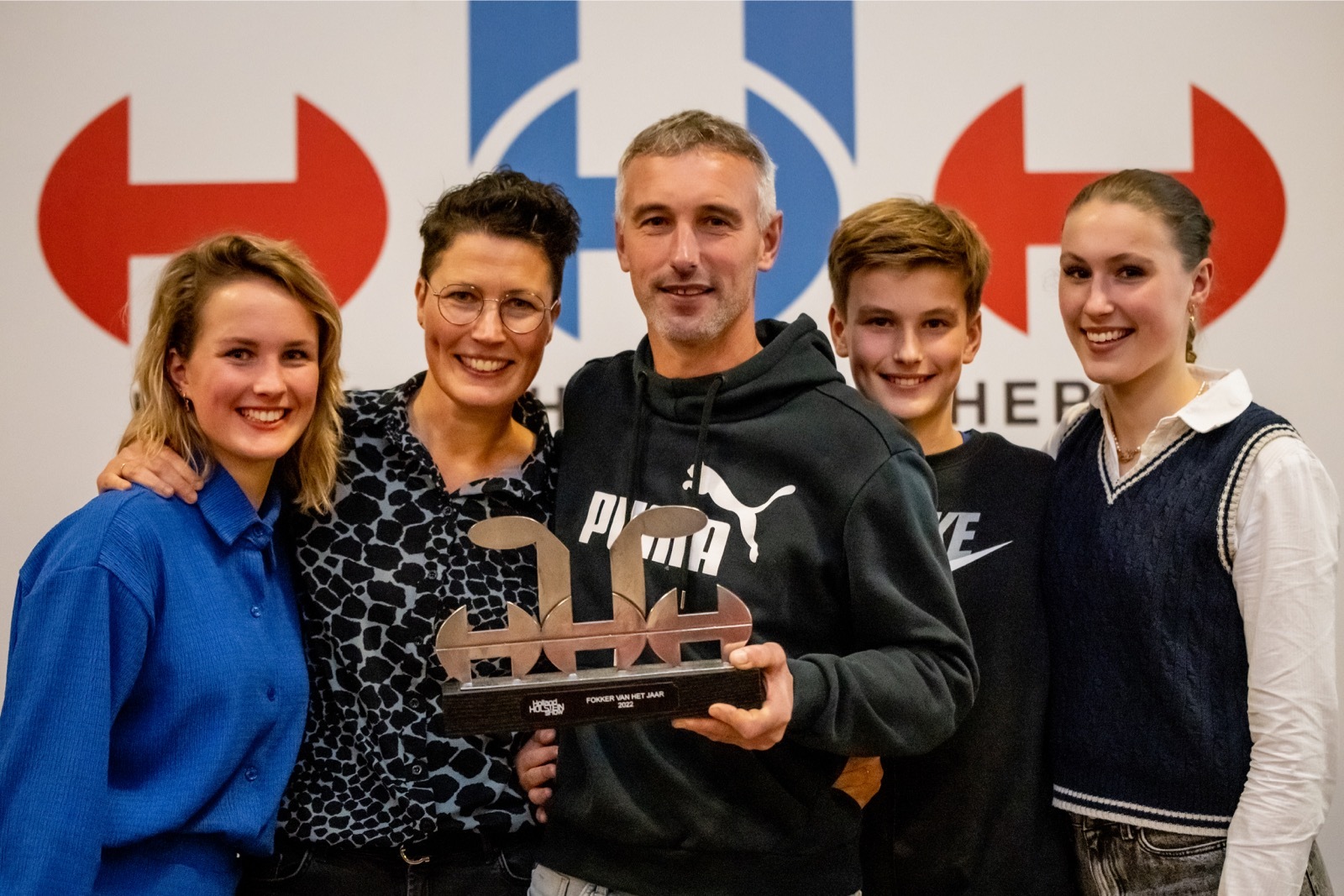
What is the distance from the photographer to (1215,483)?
1454 millimetres

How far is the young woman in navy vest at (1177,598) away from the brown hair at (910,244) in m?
0.15

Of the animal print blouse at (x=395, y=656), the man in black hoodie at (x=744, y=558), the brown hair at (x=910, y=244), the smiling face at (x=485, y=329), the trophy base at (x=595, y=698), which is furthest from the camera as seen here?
the brown hair at (x=910, y=244)

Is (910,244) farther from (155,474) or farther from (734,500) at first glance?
(155,474)

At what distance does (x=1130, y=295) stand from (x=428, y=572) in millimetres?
1065

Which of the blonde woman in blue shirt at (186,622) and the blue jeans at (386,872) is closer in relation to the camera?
the blonde woman in blue shirt at (186,622)

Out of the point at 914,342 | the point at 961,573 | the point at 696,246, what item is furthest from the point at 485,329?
the point at 961,573

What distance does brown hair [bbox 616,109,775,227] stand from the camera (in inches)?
57.4

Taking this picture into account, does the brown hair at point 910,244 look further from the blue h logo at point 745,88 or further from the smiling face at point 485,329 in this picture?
the blue h logo at point 745,88

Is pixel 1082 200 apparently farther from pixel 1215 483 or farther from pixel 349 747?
pixel 349 747

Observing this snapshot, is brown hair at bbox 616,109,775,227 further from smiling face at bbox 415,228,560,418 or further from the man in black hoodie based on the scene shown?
smiling face at bbox 415,228,560,418

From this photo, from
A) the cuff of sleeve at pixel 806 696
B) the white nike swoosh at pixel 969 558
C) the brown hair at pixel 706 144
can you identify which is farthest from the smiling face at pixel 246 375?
the white nike swoosh at pixel 969 558

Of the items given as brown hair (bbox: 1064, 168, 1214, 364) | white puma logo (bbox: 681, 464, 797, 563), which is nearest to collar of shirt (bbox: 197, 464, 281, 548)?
white puma logo (bbox: 681, 464, 797, 563)

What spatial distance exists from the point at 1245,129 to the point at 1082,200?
1054 millimetres

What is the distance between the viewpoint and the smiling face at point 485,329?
60.2 inches
